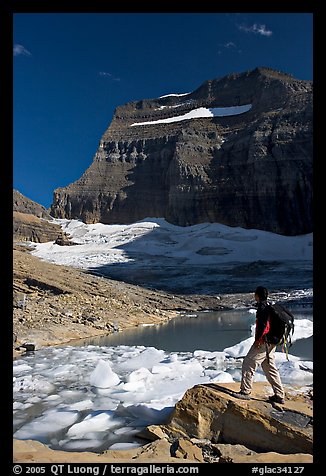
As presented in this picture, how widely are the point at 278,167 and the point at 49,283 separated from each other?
54.7 m

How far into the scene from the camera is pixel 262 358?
415 centimetres

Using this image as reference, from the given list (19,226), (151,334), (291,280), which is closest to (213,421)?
(151,334)

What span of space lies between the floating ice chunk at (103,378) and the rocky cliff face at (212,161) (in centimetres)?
5946

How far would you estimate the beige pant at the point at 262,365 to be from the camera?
13.3 ft

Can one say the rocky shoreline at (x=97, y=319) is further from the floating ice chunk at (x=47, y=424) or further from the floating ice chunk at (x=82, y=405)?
the floating ice chunk at (x=82, y=405)

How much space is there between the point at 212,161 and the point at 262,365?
239 ft

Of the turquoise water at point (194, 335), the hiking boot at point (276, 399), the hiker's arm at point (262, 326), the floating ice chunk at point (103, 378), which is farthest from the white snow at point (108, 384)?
the hiker's arm at point (262, 326)

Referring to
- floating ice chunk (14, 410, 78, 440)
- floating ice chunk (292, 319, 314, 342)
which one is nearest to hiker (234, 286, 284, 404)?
floating ice chunk (14, 410, 78, 440)

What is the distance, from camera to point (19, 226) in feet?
199

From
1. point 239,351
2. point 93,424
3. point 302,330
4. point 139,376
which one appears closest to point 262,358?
point 93,424

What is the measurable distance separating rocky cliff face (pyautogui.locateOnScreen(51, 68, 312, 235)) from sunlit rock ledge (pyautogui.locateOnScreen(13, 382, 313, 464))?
6095cm

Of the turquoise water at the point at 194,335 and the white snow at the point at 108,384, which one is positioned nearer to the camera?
the white snow at the point at 108,384
